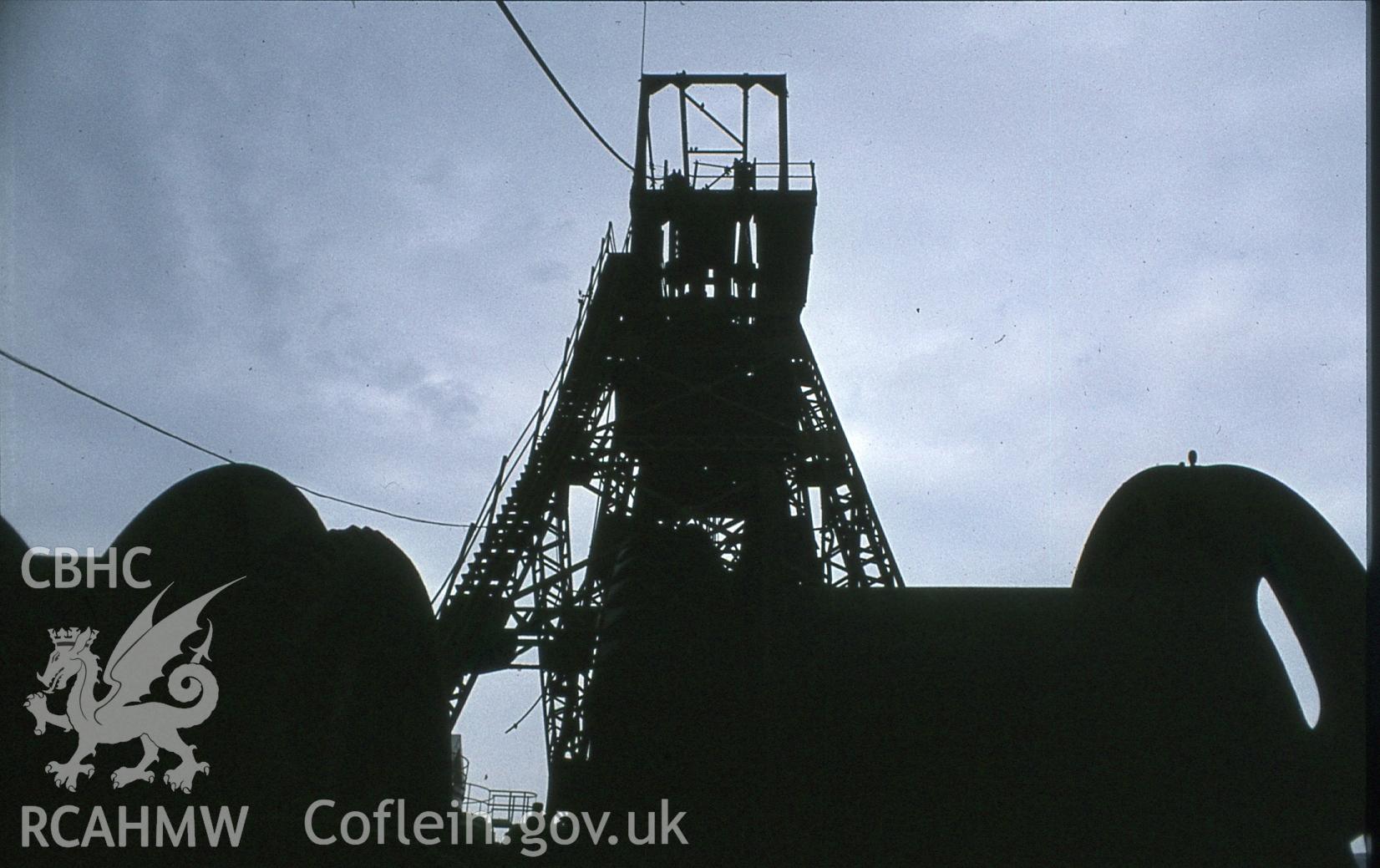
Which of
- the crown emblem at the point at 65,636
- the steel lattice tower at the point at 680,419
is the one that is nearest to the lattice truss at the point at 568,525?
the steel lattice tower at the point at 680,419

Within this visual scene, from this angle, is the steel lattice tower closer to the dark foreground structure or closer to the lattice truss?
the lattice truss

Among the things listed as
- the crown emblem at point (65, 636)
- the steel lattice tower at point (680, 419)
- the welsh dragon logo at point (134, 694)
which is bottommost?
the welsh dragon logo at point (134, 694)

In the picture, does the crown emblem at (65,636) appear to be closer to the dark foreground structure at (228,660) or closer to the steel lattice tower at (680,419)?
the dark foreground structure at (228,660)

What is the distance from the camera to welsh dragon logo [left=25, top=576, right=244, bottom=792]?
6.01m

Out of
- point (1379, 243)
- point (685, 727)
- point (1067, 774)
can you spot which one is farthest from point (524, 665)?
point (1379, 243)

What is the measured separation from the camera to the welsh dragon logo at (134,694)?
6.01 meters

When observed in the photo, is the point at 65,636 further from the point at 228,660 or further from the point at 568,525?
the point at 568,525

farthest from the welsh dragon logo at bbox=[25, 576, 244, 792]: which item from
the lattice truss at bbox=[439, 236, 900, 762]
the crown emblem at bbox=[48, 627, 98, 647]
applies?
the lattice truss at bbox=[439, 236, 900, 762]

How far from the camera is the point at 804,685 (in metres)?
8.41

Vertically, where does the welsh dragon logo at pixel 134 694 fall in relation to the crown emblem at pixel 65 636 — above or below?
below

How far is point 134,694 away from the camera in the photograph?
6.14 m

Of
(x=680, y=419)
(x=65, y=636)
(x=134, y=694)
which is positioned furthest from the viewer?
(x=680, y=419)

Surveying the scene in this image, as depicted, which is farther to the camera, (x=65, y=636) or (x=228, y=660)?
(x=65, y=636)

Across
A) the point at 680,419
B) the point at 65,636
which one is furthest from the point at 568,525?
the point at 65,636
